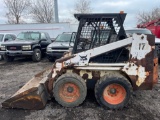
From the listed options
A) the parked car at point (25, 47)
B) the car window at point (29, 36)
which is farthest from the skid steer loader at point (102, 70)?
the car window at point (29, 36)

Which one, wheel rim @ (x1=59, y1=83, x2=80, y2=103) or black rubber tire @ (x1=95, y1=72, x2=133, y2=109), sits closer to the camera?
black rubber tire @ (x1=95, y1=72, x2=133, y2=109)

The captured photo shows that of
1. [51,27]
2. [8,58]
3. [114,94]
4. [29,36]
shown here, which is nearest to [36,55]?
[29,36]

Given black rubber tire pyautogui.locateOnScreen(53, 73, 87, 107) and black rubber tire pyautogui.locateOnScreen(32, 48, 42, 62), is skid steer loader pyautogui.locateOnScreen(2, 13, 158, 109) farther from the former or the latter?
black rubber tire pyautogui.locateOnScreen(32, 48, 42, 62)

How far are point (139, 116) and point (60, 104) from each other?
1.81 m

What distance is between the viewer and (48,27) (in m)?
19.9

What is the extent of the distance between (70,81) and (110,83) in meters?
0.91

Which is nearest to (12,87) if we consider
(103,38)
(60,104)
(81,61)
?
(60,104)

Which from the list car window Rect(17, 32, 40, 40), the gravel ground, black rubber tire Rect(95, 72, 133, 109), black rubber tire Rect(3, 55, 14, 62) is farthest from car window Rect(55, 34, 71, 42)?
black rubber tire Rect(95, 72, 133, 109)

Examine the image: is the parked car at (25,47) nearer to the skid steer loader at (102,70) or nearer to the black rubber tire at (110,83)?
the skid steer loader at (102,70)

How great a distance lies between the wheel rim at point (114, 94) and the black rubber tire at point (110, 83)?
0.24 feet

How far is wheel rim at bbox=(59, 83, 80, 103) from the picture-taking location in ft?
16.1

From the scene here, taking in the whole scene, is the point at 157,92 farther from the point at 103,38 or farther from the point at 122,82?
the point at 103,38

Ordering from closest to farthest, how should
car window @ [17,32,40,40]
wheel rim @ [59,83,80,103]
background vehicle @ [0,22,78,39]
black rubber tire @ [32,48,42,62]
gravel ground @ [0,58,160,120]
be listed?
gravel ground @ [0,58,160,120], wheel rim @ [59,83,80,103], black rubber tire @ [32,48,42,62], car window @ [17,32,40,40], background vehicle @ [0,22,78,39]

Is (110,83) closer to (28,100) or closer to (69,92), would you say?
(69,92)
